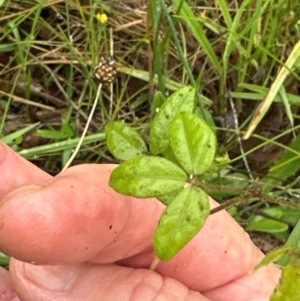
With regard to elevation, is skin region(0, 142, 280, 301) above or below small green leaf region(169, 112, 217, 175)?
below

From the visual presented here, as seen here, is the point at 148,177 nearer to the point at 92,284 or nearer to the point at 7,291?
the point at 92,284

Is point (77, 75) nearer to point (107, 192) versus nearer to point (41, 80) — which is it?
point (41, 80)

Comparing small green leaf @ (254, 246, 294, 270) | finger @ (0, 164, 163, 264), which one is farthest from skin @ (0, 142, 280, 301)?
small green leaf @ (254, 246, 294, 270)

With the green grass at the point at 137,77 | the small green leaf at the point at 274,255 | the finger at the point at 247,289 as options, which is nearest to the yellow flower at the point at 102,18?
the green grass at the point at 137,77

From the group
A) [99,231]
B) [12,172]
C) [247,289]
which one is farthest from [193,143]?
[247,289]

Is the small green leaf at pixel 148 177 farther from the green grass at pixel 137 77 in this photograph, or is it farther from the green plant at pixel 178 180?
the green grass at pixel 137 77

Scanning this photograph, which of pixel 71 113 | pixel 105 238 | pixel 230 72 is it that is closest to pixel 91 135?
pixel 71 113

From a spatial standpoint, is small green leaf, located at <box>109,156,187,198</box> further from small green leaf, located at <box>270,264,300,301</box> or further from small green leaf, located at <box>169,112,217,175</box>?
small green leaf, located at <box>270,264,300,301</box>

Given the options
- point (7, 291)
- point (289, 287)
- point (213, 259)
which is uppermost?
point (289, 287)
